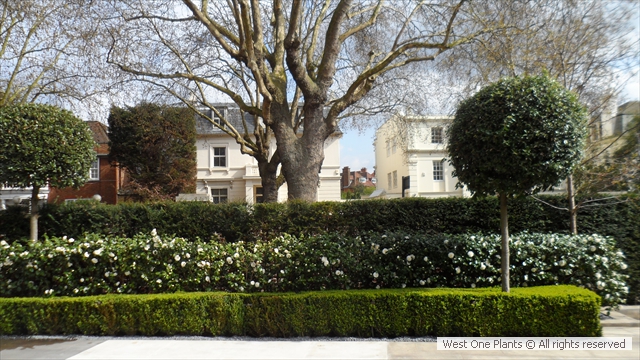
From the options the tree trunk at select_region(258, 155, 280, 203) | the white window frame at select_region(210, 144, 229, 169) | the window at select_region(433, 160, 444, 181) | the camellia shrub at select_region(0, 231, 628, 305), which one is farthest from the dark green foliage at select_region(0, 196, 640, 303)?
the window at select_region(433, 160, 444, 181)

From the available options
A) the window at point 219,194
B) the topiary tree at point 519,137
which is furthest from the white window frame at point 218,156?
the topiary tree at point 519,137

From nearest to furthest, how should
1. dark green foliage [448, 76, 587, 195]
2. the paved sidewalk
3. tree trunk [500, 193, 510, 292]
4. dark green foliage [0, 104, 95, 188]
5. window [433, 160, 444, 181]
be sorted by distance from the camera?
1. the paved sidewalk
2. dark green foliage [448, 76, 587, 195]
3. tree trunk [500, 193, 510, 292]
4. dark green foliage [0, 104, 95, 188]
5. window [433, 160, 444, 181]

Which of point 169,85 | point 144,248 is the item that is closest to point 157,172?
point 169,85

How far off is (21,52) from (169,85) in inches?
170

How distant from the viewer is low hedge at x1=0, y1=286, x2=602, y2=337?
6.81 m

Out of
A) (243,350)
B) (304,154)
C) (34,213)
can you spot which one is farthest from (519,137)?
(34,213)

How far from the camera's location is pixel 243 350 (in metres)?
6.65

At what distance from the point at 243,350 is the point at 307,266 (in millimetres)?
1761

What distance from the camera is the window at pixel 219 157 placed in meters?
33.1

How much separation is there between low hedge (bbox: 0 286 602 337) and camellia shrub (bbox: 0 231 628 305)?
51cm

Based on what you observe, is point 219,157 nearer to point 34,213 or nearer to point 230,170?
point 230,170

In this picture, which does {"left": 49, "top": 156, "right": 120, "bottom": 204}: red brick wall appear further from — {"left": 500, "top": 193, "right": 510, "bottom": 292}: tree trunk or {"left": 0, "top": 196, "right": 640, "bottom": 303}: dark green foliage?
{"left": 500, "top": 193, "right": 510, "bottom": 292}: tree trunk

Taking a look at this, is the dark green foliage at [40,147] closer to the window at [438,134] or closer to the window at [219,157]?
the window at [438,134]

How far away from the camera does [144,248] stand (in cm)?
803
